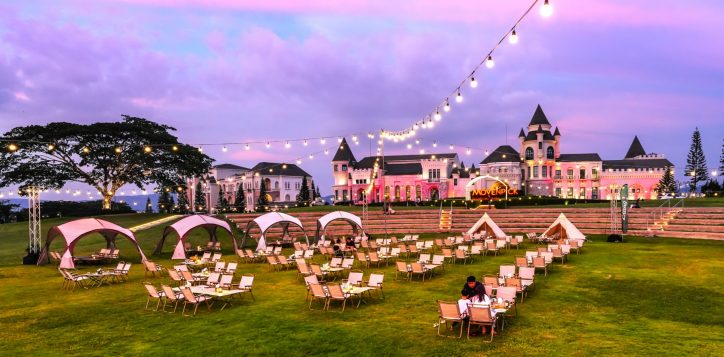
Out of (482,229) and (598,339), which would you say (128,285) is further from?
(482,229)

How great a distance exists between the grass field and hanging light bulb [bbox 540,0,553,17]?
7381 mm

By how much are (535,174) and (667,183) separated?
22.2m

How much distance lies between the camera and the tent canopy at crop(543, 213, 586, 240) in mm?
26737

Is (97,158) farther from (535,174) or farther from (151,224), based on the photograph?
(535,174)

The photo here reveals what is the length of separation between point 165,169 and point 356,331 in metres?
47.8

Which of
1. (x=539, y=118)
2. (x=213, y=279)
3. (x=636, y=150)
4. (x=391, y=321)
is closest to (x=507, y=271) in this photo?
(x=391, y=321)

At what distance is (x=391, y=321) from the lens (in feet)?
37.4

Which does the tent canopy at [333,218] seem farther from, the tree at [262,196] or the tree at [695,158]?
the tree at [695,158]

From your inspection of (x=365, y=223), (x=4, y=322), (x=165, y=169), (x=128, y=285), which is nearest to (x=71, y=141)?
(x=165, y=169)

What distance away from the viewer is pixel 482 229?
3095 centimetres

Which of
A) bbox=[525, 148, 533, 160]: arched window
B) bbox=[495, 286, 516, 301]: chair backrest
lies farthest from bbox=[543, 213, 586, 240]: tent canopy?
bbox=[525, 148, 533, 160]: arched window

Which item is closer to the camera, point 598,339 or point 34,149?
point 598,339

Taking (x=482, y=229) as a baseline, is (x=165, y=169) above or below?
above

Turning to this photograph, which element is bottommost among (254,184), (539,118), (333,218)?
(333,218)
